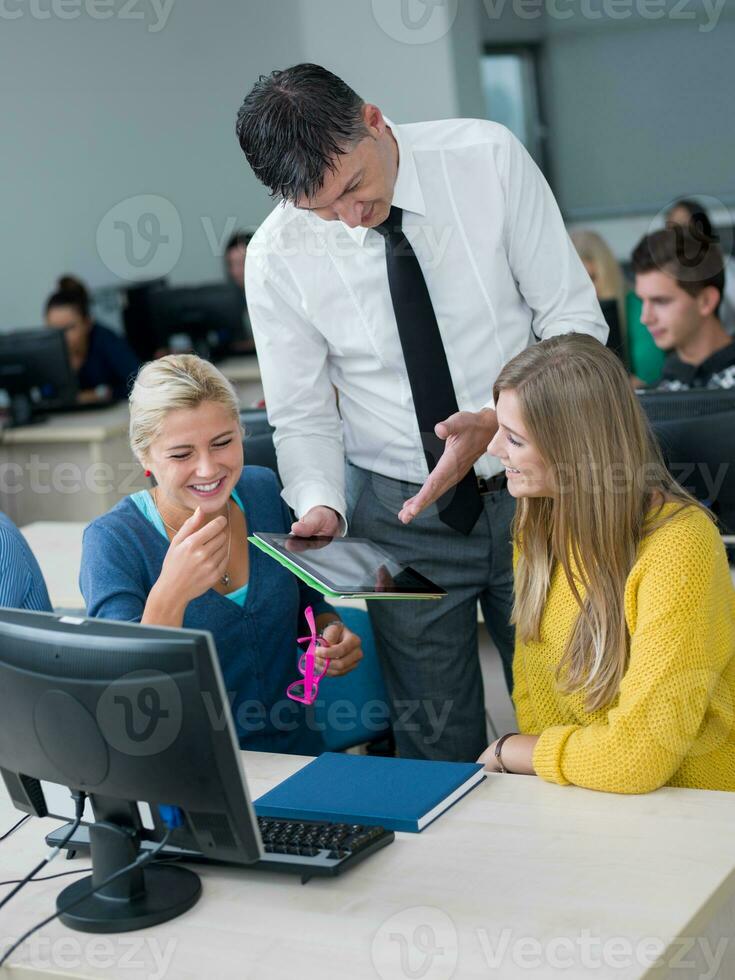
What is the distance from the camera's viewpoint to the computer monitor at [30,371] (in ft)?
17.4

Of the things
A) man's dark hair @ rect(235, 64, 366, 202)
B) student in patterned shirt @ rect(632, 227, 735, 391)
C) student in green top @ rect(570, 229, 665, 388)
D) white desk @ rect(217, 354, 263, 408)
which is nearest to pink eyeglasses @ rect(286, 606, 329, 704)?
man's dark hair @ rect(235, 64, 366, 202)

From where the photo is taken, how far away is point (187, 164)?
24.3ft

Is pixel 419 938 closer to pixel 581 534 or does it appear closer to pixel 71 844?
pixel 71 844

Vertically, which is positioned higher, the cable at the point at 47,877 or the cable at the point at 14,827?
the cable at the point at 47,877

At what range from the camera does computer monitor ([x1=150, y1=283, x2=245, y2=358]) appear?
6.29 metres

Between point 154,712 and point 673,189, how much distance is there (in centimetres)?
694

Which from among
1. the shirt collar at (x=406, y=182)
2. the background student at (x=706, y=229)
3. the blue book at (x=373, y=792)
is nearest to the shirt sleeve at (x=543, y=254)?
the shirt collar at (x=406, y=182)

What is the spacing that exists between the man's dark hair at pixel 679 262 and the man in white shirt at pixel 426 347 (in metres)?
1.62

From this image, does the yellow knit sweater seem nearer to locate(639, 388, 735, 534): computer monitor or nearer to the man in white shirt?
the man in white shirt

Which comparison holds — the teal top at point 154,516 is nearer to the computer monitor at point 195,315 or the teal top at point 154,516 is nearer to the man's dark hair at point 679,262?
the man's dark hair at point 679,262

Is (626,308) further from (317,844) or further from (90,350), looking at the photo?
(317,844)

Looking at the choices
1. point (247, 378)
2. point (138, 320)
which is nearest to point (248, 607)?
point (247, 378)

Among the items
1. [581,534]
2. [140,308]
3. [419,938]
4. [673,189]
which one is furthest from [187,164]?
[419,938]

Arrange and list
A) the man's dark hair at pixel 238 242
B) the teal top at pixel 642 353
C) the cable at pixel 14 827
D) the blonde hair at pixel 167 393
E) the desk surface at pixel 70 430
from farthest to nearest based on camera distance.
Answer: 1. the man's dark hair at pixel 238 242
2. the desk surface at pixel 70 430
3. the teal top at pixel 642 353
4. the blonde hair at pixel 167 393
5. the cable at pixel 14 827
